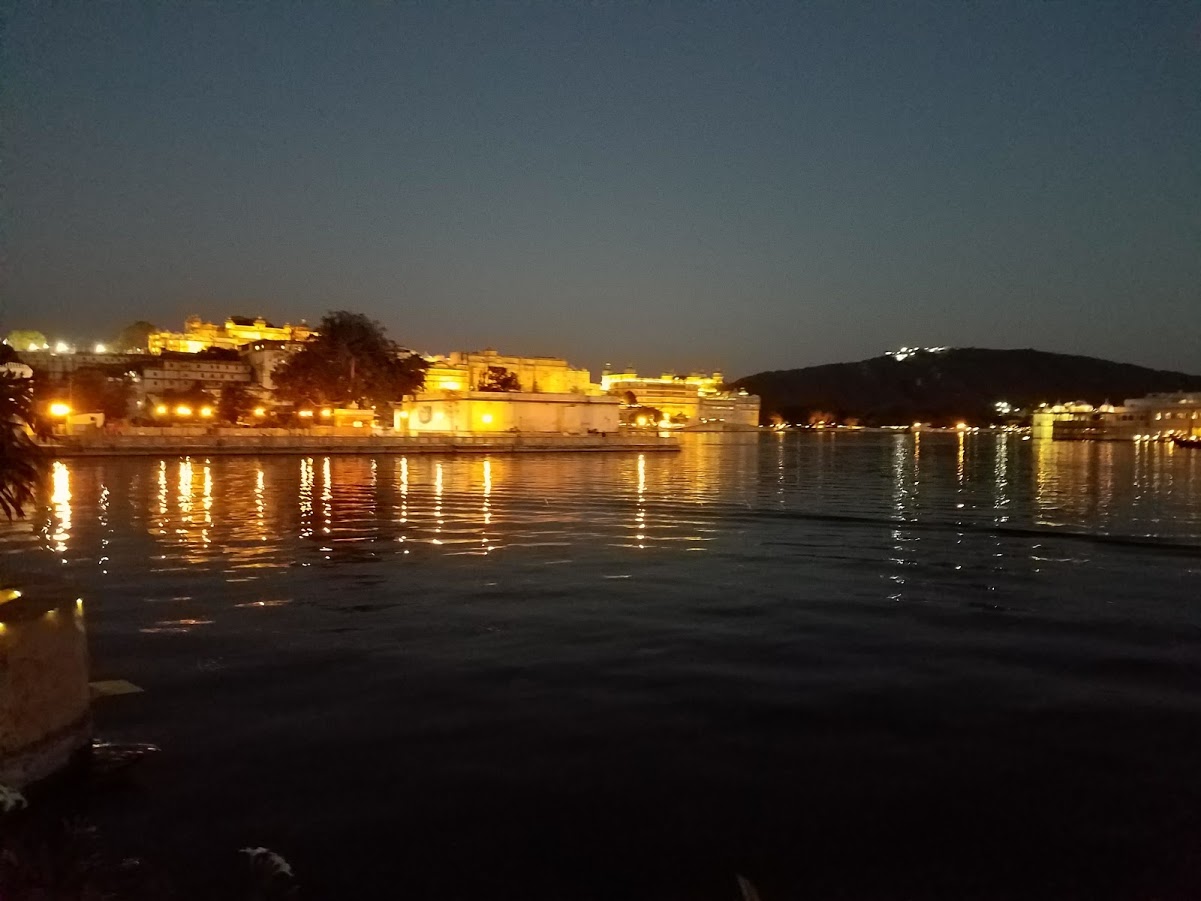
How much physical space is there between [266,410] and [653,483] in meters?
57.3

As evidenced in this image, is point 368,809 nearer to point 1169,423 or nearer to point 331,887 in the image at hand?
point 331,887

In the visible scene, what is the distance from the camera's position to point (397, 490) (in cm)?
3238

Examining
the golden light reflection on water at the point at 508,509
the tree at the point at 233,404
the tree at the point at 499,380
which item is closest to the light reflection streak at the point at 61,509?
the golden light reflection on water at the point at 508,509

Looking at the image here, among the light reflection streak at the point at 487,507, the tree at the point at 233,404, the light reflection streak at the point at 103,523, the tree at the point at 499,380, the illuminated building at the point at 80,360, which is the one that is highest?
the illuminated building at the point at 80,360

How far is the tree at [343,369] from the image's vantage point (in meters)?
74.7

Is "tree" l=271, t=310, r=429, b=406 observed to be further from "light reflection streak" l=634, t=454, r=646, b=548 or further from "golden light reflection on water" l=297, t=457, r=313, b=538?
"light reflection streak" l=634, t=454, r=646, b=548

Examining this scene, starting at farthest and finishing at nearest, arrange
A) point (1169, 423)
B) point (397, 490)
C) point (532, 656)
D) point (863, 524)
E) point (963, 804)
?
point (1169, 423), point (397, 490), point (863, 524), point (532, 656), point (963, 804)

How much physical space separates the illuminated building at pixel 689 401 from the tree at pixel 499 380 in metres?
39.4

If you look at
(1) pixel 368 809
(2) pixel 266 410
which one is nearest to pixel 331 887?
(1) pixel 368 809

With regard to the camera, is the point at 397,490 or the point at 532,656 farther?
the point at 397,490

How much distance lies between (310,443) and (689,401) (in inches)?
4897

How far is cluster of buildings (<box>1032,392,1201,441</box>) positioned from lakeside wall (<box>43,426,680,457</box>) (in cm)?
8886

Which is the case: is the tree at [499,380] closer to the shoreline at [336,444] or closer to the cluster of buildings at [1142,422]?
the shoreline at [336,444]

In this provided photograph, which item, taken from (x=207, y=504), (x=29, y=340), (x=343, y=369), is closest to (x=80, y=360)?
(x=29, y=340)
